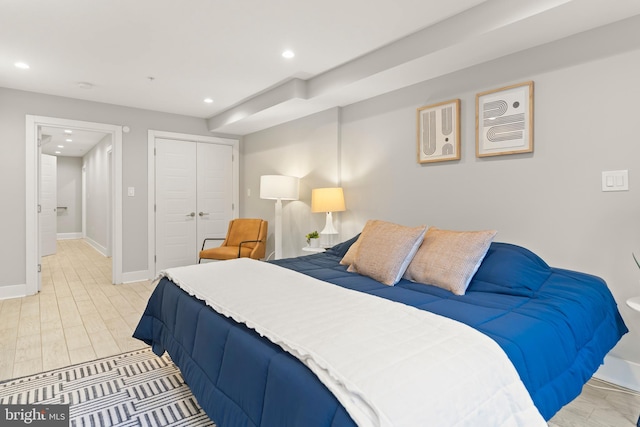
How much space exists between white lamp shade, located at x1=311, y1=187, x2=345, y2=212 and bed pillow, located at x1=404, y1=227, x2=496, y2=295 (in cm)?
162

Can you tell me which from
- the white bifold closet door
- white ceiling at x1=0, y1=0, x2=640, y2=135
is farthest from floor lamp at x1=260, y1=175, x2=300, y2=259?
the white bifold closet door

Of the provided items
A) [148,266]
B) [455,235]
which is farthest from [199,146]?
[455,235]

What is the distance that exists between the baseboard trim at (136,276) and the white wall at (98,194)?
2.18 meters

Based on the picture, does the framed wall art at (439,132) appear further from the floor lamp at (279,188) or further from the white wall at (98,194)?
the white wall at (98,194)

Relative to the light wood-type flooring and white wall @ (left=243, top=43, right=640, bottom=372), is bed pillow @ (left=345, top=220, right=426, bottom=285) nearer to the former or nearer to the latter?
white wall @ (left=243, top=43, right=640, bottom=372)

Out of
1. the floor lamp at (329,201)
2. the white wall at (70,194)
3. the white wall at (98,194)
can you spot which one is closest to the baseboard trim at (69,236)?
the white wall at (70,194)

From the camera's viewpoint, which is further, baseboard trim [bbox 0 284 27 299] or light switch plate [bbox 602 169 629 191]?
baseboard trim [bbox 0 284 27 299]

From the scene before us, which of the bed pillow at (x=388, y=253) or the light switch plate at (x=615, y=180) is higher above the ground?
the light switch plate at (x=615, y=180)

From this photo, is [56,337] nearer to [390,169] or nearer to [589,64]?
[390,169]

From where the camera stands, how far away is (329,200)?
12.8ft

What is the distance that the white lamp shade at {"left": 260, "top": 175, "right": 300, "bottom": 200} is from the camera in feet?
14.5

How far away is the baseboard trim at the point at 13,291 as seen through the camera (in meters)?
4.07

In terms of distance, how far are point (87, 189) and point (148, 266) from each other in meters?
5.81

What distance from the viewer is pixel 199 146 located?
5535mm
